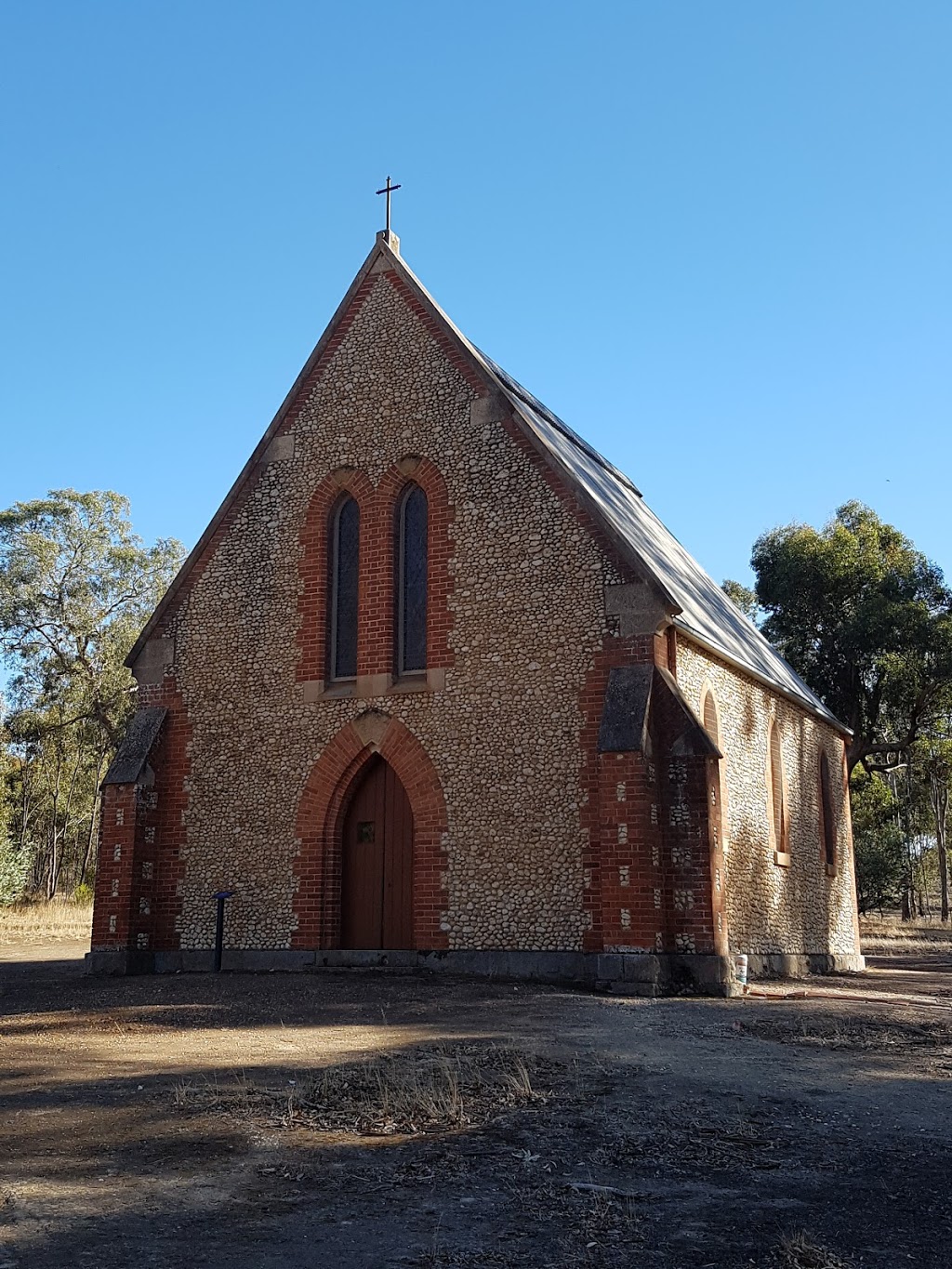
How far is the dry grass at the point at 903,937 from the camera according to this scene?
3384 centimetres

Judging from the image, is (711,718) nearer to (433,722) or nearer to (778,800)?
(778,800)

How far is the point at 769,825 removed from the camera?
22094 millimetres

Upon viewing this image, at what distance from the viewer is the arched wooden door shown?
18.8m

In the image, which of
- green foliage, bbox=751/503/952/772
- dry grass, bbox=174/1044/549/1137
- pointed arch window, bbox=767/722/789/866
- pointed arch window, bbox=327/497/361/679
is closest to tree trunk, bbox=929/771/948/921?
green foliage, bbox=751/503/952/772

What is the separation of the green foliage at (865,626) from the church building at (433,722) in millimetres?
18791

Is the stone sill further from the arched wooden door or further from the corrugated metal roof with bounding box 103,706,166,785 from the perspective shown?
the corrugated metal roof with bounding box 103,706,166,785

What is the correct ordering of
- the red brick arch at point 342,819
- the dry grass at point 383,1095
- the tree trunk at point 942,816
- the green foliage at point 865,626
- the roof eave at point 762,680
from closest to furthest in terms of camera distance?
the dry grass at point 383,1095 → the red brick arch at point 342,819 → the roof eave at point 762,680 → the green foliage at point 865,626 → the tree trunk at point 942,816

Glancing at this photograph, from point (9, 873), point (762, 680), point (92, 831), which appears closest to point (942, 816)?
point (762, 680)

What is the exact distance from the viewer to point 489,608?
61.0ft

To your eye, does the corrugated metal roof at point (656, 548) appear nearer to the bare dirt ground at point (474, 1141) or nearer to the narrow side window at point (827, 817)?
the narrow side window at point (827, 817)

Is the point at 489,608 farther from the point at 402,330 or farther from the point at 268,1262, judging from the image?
the point at 268,1262

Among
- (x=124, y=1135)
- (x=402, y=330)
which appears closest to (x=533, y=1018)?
(x=124, y=1135)

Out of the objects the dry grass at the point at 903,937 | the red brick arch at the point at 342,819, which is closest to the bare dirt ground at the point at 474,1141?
the red brick arch at the point at 342,819

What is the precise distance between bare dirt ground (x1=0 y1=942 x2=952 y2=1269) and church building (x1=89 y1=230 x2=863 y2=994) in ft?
12.3
